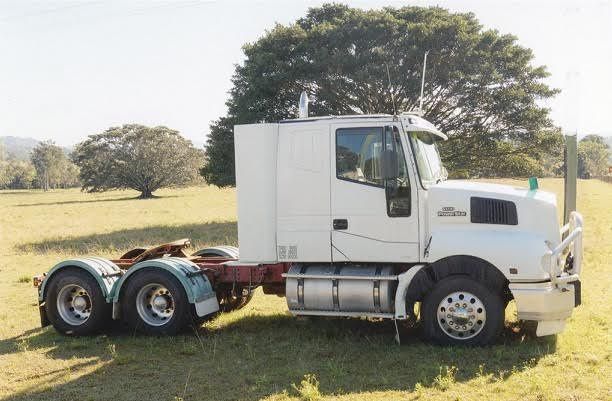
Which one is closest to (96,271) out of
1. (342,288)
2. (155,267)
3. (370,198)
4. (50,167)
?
(155,267)

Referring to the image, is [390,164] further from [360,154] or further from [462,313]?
[462,313]

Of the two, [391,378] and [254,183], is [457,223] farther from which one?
[254,183]

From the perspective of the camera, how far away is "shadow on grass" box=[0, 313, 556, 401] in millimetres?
6730

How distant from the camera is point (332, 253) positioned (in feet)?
27.5

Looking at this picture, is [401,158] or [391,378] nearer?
[391,378]

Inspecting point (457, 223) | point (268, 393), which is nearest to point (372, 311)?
point (457, 223)

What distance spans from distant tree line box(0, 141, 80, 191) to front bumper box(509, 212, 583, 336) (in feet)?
454

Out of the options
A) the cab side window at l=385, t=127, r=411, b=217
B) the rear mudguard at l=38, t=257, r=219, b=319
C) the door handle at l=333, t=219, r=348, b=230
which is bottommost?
the rear mudguard at l=38, t=257, r=219, b=319

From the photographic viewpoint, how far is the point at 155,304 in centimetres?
896

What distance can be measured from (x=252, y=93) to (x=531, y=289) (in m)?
20.6

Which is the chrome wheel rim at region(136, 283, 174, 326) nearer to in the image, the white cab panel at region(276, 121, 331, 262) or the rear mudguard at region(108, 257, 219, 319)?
the rear mudguard at region(108, 257, 219, 319)

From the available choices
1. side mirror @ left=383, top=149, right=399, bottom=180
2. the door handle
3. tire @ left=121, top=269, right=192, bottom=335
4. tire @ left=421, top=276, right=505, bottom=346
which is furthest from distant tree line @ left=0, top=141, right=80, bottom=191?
tire @ left=421, top=276, right=505, bottom=346

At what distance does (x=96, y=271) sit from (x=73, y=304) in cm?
70

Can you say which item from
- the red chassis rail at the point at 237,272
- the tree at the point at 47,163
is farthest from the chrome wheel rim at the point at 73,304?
the tree at the point at 47,163
